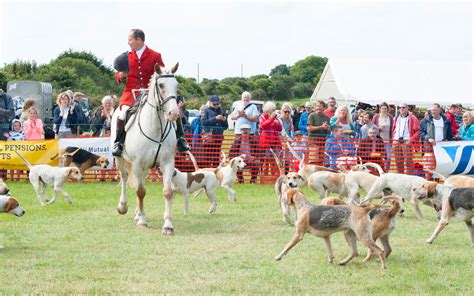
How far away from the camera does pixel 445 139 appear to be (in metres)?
17.4

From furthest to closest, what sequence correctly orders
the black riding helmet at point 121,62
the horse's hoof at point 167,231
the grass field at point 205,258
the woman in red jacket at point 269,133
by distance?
1. the woman in red jacket at point 269,133
2. the black riding helmet at point 121,62
3. the horse's hoof at point 167,231
4. the grass field at point 205,258

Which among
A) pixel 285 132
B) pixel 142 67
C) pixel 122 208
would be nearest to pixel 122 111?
pixel 142 67

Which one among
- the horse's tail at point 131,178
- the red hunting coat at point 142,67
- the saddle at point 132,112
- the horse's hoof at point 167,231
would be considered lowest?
the horse's hoof at point 167,231

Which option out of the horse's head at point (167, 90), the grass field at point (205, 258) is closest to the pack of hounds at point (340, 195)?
the grass field at point (205, 258)

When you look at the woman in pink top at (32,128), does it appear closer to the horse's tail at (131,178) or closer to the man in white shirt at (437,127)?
the horse's tail at (131,178)

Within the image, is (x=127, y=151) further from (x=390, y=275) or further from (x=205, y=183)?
(x=390, y=275)

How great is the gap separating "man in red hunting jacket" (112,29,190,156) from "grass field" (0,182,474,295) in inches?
45.8

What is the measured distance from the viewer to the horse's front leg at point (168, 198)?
10.2 metres

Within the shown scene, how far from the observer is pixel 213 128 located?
17.5 metres

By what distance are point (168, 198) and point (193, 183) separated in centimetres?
188

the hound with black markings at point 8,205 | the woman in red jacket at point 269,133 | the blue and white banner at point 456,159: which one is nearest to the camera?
the hound with black markings at point 8,205

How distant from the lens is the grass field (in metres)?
7.02

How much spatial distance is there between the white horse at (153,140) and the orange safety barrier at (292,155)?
5.85 m

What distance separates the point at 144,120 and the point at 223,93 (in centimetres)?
4562
